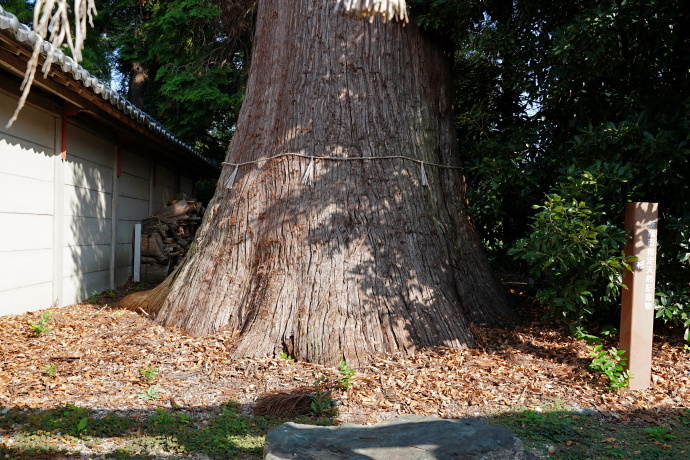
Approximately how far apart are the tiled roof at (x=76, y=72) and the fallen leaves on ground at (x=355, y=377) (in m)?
2.64

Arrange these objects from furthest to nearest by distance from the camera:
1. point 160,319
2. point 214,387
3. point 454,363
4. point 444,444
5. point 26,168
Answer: point 26,168 → point 160,319 → point 454,363 → point 214,387 → point 444,444

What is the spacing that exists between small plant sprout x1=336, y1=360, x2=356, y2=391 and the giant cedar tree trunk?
0.16m

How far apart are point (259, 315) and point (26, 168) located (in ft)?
12.1

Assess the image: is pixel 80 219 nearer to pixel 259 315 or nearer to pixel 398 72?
pixel 259 315

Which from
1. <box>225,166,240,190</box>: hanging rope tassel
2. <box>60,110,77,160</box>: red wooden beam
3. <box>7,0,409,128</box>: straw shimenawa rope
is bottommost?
<box>225,166,240,190</box>: hanging rope tassel

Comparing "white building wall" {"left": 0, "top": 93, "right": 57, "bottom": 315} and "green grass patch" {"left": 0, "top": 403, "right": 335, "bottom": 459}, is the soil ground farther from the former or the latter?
"white building wall" {"left": 0, "top": 93, "right": 57, "bottom": 315}

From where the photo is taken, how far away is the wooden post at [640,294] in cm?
468

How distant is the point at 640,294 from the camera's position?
4.71 m

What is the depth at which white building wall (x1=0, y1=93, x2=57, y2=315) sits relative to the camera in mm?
5965

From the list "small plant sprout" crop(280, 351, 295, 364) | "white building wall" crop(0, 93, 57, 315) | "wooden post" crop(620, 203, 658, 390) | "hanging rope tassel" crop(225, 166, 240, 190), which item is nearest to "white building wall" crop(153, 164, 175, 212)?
"white building wall" crop(0, 93, 57, 315)

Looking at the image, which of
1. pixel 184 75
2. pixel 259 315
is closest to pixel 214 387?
pixel 259 315

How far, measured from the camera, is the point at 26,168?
6.40m

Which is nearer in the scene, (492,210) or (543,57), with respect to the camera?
(543,57)

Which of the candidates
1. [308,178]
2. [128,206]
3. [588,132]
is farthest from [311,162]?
[128,206]
